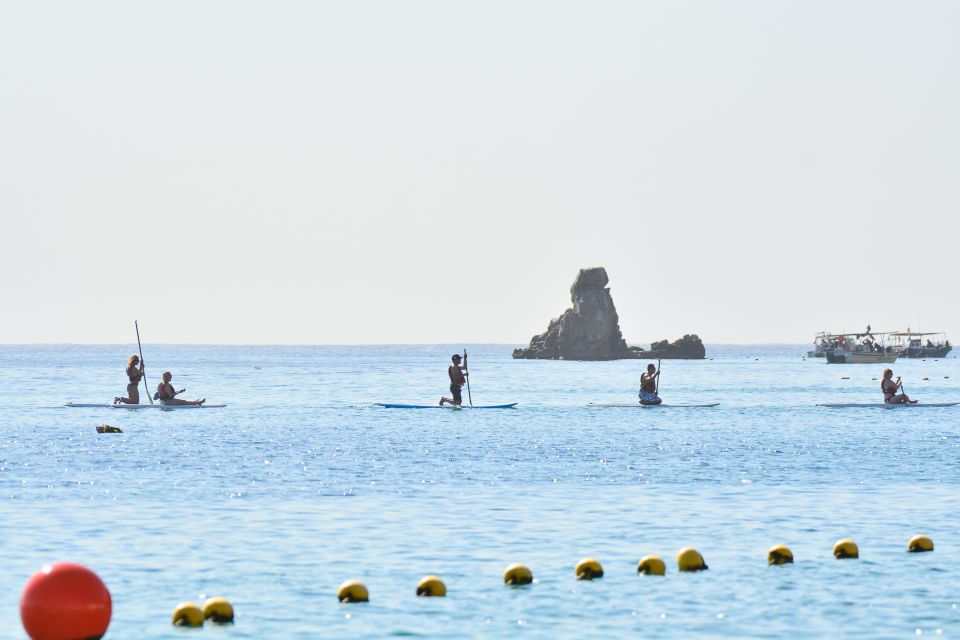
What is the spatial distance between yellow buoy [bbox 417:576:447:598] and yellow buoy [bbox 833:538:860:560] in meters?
6.79

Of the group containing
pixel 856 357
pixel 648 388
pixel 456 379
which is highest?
pixel 456 379

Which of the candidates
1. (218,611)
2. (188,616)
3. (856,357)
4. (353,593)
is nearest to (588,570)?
(353,593)

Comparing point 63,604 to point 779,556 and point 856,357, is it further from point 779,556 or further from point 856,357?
point 856,357

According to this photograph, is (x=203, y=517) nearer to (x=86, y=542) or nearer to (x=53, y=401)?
(x=86, y=542)

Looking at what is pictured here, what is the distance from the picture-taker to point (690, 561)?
23375 mm

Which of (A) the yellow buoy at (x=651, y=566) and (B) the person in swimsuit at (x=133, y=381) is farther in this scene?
(B) the person in swimsuit at (x=133, y=381)

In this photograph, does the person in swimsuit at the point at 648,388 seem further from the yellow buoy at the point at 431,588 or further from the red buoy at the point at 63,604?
the red buoy at the point at 63,604

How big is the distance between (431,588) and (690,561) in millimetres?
4262

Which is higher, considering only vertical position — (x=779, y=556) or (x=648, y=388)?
(x=648, y=388)

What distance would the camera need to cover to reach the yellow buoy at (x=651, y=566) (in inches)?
907

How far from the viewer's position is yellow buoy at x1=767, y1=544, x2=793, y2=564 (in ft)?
78.5

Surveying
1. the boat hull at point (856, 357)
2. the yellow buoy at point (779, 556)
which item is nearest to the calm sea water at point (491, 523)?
the yellow buoy at point (779, 556)

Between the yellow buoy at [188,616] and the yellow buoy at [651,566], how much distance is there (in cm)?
686

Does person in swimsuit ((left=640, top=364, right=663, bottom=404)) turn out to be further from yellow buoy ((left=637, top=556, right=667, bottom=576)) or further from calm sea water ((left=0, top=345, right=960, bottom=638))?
yellow buoy ((left=637, top=556, right=667, bottom=576))
